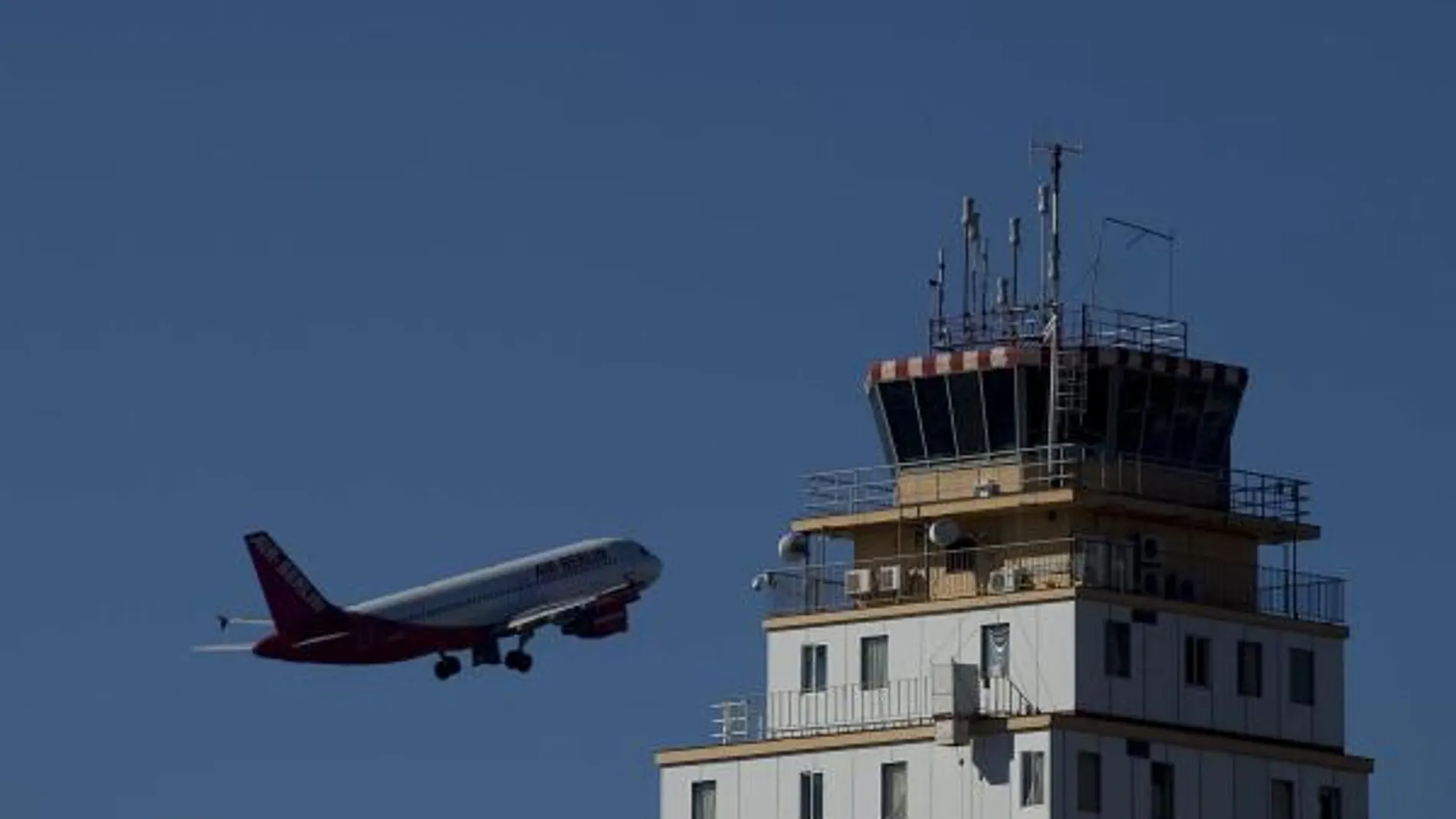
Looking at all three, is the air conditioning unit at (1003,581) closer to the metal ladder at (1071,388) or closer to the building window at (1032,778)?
the metal ladder at (1071,388)

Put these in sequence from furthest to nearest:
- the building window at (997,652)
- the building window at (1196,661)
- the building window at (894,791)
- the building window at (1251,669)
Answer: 1. the building window at (1251,669)
2. the building window at (1196,661)
3. the building window at (894,791)
4. the building window at (997,652)

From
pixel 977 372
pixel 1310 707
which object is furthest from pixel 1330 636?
pixel 977 372

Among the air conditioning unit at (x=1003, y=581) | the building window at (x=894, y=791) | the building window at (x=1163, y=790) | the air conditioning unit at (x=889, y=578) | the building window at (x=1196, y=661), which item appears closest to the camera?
the building window at (x=1163, y=790)

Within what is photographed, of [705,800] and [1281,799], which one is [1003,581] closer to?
[1281,799]

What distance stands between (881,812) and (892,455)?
11.6m

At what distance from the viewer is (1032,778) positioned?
515 feet

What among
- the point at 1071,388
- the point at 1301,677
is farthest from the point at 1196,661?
the point at 1071,388

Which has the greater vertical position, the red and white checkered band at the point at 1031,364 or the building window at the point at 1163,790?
the red and white checkered band at the point at 1031,364

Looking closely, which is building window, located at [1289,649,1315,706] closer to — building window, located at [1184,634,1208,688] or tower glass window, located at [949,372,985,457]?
building window, located at [1184,634,1208,688]

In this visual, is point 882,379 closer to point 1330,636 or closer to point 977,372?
point 977,372

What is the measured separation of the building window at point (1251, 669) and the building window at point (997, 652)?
7.15 metres

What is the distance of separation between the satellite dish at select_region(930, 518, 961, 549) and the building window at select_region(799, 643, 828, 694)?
5.38 m

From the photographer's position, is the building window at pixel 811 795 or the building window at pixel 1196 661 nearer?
the building window at pixel 1196 661

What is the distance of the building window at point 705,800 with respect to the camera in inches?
6496
